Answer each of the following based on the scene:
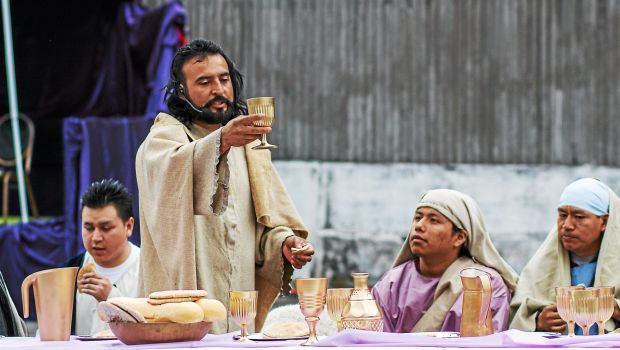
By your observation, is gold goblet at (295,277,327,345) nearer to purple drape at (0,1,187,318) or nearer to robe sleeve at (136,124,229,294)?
robe sleeve at (136,124,229,294)

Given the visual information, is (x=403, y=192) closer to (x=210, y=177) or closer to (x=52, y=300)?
(x=210, y=177)

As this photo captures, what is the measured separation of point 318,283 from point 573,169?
9972mm

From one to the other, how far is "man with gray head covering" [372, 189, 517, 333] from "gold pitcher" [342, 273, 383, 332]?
4.87ft

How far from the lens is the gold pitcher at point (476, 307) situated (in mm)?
4191

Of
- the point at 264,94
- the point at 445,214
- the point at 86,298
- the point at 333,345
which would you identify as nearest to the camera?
the point at 333,345

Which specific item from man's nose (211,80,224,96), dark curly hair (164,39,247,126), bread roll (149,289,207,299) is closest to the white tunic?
dark curly hair (164,39,247,126)

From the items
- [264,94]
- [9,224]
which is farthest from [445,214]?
[264,94]

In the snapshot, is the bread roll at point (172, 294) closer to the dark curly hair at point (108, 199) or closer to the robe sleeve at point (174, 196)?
the robe sleeve at point (174, 196)

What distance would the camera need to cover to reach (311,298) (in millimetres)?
4008

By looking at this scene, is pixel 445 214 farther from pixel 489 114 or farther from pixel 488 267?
pixel 489 114

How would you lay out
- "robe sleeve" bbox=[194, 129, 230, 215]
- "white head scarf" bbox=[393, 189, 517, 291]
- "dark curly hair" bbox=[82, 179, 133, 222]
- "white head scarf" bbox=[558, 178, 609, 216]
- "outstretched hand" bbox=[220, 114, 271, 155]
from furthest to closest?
"dark curly hair" bbox=[82, 179, 133, 222], "white head scarf" bbox=[558, 178, 609, 216], "white head scarf" bbox=[393, 189, 517, 291], "robe sleeve" bbox=[194, 129, 230, 215], "outstretched hand" bbox=[220, 114, 271, 155]

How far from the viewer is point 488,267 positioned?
5.81m

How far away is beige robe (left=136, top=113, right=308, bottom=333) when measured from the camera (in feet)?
15.9

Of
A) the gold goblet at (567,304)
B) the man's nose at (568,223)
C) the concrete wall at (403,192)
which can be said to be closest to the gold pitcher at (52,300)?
the gold goblet at (567,304)
